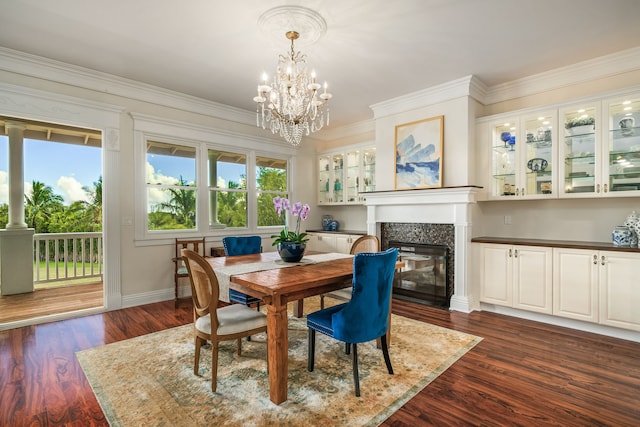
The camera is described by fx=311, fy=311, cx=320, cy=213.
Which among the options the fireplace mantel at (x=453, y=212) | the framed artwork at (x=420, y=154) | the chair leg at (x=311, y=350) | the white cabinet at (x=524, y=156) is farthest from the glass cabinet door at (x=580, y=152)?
the chair leg at (x=311, y=350)

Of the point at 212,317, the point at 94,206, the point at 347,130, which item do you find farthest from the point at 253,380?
the point at 94,206

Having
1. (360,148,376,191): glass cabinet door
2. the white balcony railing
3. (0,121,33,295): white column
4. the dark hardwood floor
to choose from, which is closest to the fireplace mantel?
the dark hardwood floor

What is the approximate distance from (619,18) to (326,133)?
4.48 m

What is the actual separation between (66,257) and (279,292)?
5.45 metres

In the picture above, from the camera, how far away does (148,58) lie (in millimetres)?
3420

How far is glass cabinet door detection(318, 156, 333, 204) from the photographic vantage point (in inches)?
245

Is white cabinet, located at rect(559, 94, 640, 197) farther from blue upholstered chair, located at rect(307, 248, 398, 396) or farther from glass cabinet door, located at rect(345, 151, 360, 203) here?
glass cabinet door, located at rect(345, 151, 360, 203)

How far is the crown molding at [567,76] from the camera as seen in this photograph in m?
3.33

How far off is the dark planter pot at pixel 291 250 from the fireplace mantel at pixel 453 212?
7.23 ft

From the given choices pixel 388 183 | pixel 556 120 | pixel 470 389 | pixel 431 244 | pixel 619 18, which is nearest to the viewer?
pixel 470 389

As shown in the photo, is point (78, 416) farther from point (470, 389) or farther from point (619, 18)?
point (619, 18)

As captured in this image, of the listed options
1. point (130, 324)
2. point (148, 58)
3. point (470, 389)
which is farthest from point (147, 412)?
point (148, 58)

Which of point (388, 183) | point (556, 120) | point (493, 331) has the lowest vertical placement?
point (493, 331)

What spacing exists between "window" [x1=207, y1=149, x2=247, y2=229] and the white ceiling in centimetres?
132
